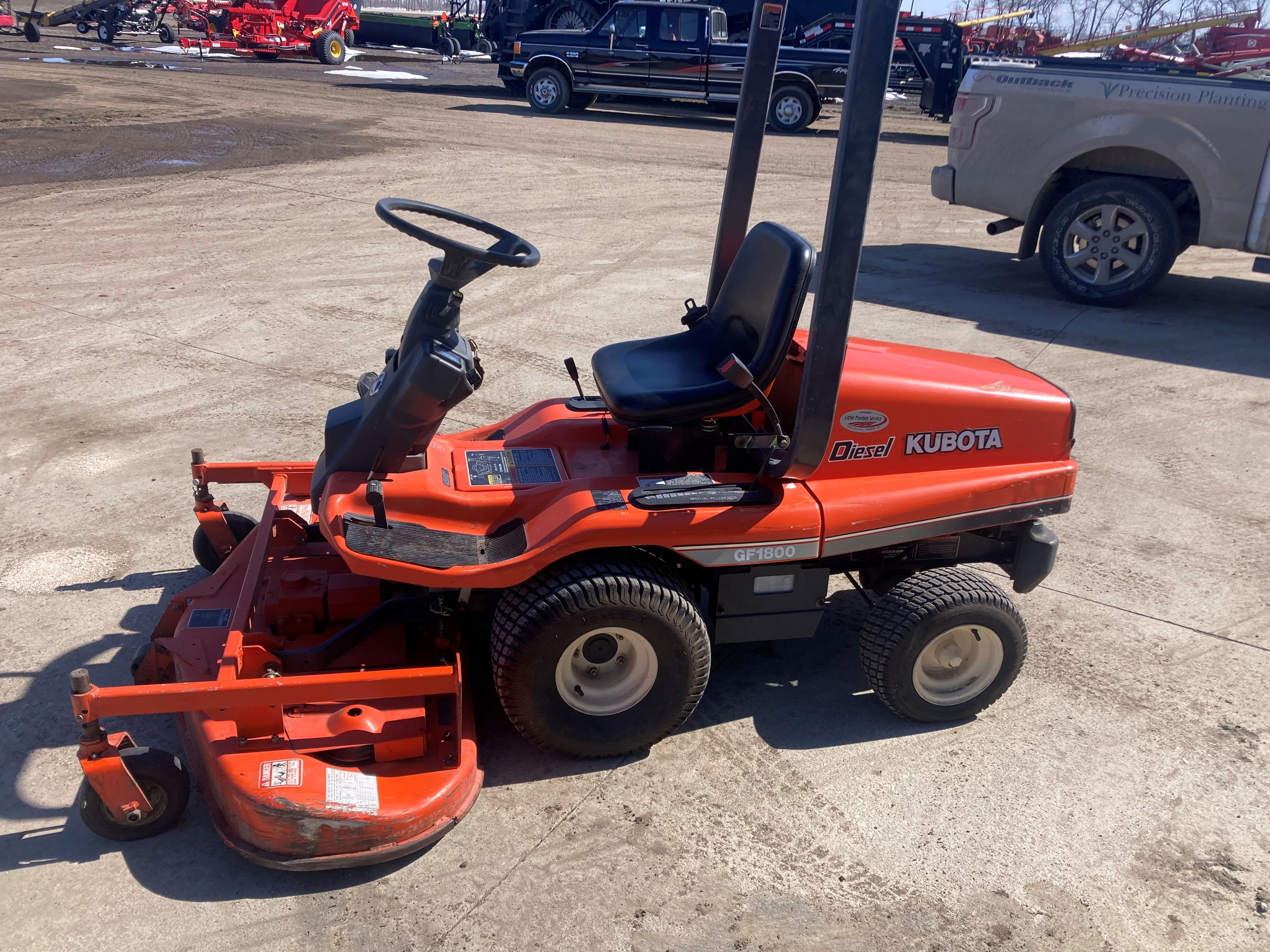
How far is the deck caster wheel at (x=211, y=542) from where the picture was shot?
4066 mm

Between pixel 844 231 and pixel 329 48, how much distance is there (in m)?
23.9

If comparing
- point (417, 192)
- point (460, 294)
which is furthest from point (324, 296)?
point (460, 294)

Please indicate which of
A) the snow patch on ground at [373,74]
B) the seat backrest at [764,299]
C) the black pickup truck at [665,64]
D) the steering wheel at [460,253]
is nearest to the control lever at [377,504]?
the steering wheel at [460,253]

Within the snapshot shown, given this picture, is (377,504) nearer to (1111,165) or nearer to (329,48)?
(1111,165)

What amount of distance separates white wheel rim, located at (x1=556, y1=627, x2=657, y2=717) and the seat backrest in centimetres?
94

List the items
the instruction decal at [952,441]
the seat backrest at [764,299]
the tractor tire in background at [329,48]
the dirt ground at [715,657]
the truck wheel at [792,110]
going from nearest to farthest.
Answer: the dirt ground at [715,657] → the seat backrest at [764,299] → the instruction decal at [952,441] → the truck wheel at [792,110] → the tractor tire in background at [329,48]

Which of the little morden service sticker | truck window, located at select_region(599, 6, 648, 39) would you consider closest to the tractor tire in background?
truck window, located at select_region(599, 6, 648, 39)

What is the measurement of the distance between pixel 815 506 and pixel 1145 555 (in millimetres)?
2391

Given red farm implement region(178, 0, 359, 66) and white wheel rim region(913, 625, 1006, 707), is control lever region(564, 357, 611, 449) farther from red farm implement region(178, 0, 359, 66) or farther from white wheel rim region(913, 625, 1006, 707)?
red farm implement region(178, 0, 359, 66)

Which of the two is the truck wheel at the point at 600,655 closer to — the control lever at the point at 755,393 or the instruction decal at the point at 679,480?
the instruction decal at the point at 679,480

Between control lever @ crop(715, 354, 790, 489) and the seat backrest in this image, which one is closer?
control lever @ crop(715, 354, 790, 489)

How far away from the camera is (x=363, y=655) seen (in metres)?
3.28

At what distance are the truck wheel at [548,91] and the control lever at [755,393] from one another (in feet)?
50.6

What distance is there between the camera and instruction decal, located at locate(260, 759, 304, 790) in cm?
275
